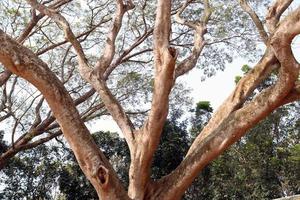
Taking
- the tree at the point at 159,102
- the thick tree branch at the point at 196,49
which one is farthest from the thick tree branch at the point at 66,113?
the thick tree branch at the point at 196,49

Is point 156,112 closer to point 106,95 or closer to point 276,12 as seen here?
point 106,95

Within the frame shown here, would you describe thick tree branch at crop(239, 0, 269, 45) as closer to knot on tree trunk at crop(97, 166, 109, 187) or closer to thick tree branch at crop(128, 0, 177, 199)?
thick tree branch at crop(128, 0, 177, 199)

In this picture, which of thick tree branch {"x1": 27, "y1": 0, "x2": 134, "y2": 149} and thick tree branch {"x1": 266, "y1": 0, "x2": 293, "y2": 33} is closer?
thick tree branch {"x1": 266, "y1": 0, "x2": 293, "y2": 33}

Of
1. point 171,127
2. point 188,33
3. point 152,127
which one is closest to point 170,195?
point 152,127

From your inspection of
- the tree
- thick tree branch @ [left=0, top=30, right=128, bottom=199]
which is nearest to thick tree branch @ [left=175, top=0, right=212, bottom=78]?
the tree

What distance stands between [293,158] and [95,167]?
9.00 m

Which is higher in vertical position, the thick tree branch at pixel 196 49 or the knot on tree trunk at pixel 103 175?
the thick tree branch at pixel 196 49

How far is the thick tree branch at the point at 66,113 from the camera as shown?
366 centimetres

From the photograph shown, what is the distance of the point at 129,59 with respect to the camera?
10305 mm

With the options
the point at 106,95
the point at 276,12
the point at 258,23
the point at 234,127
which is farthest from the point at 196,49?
the point at 234,127

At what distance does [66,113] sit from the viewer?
152 inches

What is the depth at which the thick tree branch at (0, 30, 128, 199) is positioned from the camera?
3.66m

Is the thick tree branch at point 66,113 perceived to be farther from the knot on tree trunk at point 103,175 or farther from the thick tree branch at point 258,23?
the thick tree branch at point 258,23

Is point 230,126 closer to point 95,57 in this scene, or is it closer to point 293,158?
point 95,57
